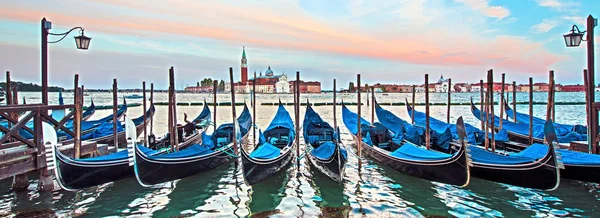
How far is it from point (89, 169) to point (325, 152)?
342cm

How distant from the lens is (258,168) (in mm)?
5234

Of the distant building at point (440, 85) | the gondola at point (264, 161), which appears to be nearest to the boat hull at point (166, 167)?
the gondola at point (264, 161)

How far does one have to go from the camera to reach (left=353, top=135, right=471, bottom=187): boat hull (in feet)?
15.0

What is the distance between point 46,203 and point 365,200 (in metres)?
4.11

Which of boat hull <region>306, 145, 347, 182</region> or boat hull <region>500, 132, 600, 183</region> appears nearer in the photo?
boat hull <region>500, 132, 600, 183</region>

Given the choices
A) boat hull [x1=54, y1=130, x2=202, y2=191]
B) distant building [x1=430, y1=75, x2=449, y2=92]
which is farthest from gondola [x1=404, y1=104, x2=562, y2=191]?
distant building [x1=430, y1=75, x2=449, y2=92]

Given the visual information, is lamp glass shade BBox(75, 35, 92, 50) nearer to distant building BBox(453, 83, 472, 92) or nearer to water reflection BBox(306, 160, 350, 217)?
water reflection BBox(306, 160, 350, 217)

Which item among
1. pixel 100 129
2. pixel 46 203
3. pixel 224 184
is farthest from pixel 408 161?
pixel 100 129

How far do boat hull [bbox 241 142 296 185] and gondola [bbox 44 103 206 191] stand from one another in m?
1.46

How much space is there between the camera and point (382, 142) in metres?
8.47

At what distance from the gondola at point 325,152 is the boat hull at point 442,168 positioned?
3.01 feet

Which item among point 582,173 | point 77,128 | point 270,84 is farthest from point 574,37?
point 270,84

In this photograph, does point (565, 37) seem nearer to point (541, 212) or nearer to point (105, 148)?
point (541, 212)

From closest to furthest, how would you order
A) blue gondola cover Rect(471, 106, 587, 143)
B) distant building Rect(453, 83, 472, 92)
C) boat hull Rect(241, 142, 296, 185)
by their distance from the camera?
boat hull Rect(241, 142, 296, 185)
blue gondola cover Rect(471, 106, 587, 143)
distant building Rect(453, 83, 472, 92)
